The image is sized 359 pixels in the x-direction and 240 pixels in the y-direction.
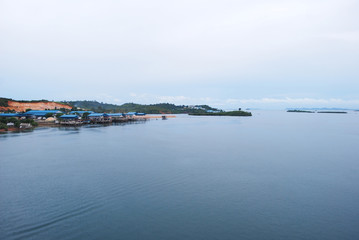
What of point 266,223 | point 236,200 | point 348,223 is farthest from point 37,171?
point 348,223

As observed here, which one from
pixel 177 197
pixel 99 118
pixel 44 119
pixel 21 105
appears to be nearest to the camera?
pixel 177 197

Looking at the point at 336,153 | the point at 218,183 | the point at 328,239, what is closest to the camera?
the point at 328,239

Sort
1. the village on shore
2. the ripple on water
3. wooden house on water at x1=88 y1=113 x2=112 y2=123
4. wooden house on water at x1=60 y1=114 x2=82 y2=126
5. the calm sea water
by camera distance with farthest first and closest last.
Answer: wooden house on water at x1=88 y1=113 x2=112 y2=123 → wooden house on water at x1=60 y1=114 x2=82 y2=126 → the village on shore → the calm sea water → the ripple on water

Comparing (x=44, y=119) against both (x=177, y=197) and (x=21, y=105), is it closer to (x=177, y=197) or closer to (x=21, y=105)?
(x=21, y=105)

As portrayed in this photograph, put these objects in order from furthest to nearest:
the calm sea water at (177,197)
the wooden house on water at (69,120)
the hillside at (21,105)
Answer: the hillside at (21,105) → the wooden house on water at (69,120) → the calm sea water at (177,197)

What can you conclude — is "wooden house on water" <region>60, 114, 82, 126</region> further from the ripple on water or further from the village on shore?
the ripple on water

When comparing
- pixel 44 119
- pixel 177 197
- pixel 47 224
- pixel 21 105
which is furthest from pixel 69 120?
pixel 177 197

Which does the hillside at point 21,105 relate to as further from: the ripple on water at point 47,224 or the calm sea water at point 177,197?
the ripple on water at point 47,224

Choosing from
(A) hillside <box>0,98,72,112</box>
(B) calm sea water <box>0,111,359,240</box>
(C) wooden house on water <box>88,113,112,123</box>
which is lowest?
(B) calm sea water <box>0,111,359,240</box>

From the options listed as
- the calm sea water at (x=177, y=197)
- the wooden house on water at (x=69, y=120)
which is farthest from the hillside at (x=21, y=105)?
the calm sea water at (x=177, y=197)

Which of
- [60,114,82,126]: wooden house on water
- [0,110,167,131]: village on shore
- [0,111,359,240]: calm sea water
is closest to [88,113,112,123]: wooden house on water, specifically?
[0,110,167,131]: village on shore

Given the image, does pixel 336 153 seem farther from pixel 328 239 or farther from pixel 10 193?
pixel 10 193
